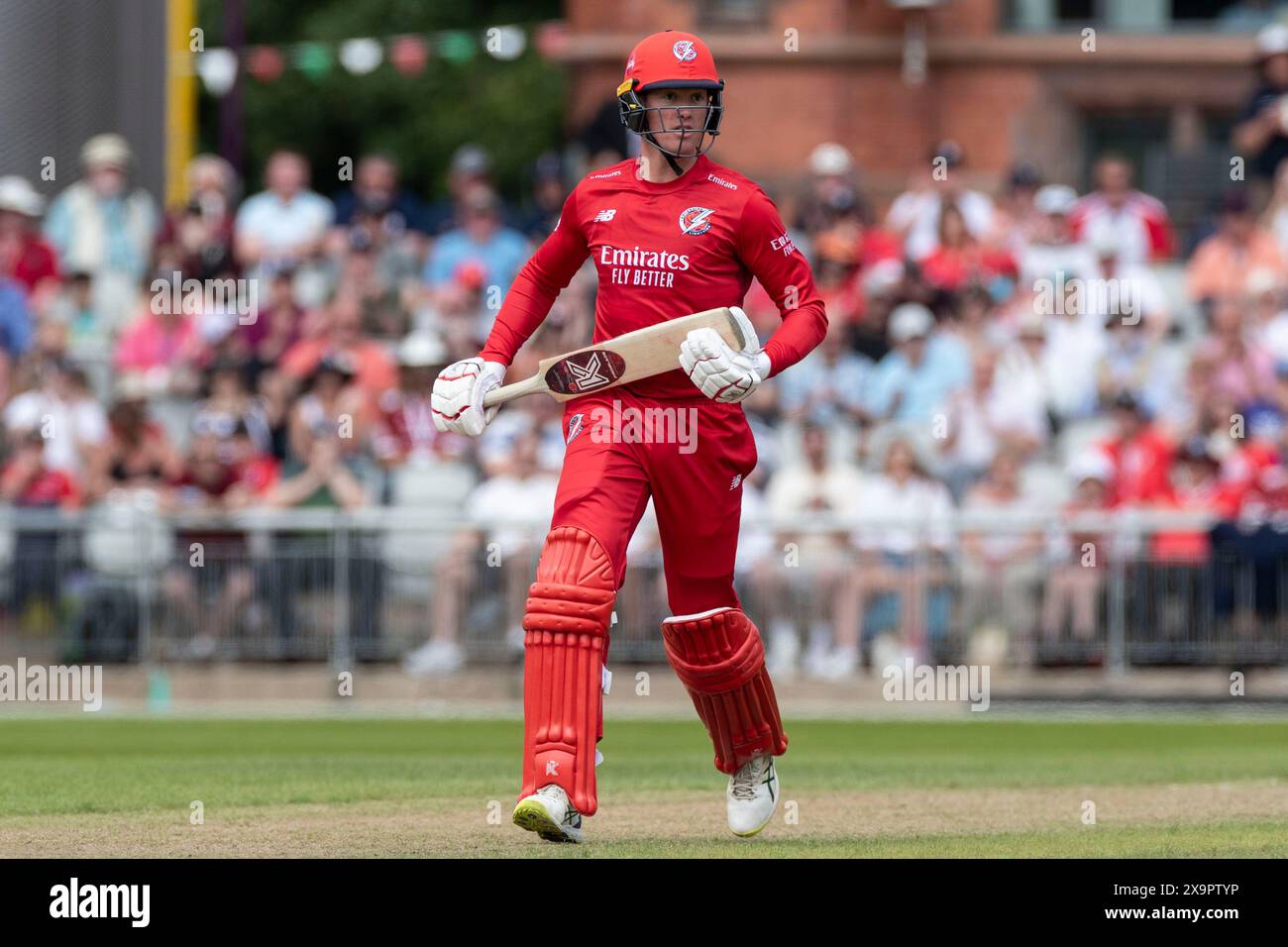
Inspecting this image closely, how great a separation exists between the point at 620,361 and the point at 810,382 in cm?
987

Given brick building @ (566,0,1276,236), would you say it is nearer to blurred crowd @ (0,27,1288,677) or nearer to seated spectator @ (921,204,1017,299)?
blurred crowd @ (0,27,1288,677)

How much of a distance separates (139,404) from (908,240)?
635 centimetres

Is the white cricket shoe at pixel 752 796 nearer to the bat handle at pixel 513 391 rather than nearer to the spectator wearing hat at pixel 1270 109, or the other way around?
the bat handle at pixel 513 391

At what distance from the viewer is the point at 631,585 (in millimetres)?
16609

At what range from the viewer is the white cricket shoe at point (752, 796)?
9203 mm

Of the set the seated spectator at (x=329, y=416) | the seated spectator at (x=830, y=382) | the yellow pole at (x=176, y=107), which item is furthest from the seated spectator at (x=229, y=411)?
the yellow pole at (x=176, y=107)

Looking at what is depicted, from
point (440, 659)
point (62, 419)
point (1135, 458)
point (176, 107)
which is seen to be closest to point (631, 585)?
point (440, 659)

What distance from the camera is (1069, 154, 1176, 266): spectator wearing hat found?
19.7 meters

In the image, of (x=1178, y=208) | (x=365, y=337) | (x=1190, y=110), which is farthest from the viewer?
(x=1190, y=110)

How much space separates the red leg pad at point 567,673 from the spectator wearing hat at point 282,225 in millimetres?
12878

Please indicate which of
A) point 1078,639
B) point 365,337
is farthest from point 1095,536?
point 365,337

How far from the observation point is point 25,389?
19250 mm

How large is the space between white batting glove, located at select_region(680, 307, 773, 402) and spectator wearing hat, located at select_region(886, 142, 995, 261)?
11.5 m
